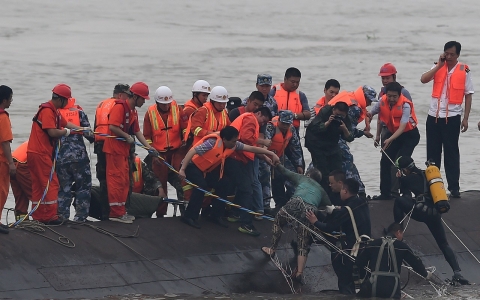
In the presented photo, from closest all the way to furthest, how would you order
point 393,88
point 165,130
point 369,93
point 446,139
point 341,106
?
point 165,130 < point 341,106 < point 393,88 < point 369,93 < point 446,139

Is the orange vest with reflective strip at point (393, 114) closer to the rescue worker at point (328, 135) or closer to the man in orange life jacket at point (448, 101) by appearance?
the man in orange life jacket at point (448, 101)

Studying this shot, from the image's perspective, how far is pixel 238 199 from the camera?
15430mm

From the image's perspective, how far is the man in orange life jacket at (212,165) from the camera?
14.7 metres

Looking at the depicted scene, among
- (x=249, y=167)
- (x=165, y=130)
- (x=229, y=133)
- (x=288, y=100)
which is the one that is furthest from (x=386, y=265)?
(x=288, y=100)

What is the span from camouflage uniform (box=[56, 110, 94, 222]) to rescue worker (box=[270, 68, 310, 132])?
3.72 meters

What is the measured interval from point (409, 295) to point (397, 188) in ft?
11.3

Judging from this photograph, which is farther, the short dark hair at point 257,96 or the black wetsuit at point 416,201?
the short dark hair at point 257,96

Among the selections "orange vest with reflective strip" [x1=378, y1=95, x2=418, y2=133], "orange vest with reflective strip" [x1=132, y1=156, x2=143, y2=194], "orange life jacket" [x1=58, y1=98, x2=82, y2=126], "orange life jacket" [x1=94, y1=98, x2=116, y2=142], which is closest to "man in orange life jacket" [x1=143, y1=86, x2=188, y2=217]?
"orange vest with reflective strip" [x1=132, y1=156, x2=143, y2=194]

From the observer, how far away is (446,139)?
17609 millimetres

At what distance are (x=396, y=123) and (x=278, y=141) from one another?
7.60 ft

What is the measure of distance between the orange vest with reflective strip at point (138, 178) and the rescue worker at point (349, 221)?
293cm

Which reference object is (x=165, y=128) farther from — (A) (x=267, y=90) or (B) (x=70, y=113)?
(A) (x=267, y=90)

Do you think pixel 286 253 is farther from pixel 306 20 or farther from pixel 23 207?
pixel 306 20

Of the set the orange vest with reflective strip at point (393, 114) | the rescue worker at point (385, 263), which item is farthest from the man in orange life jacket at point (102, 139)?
the orange vest with reflective strip at point (393, 114)
